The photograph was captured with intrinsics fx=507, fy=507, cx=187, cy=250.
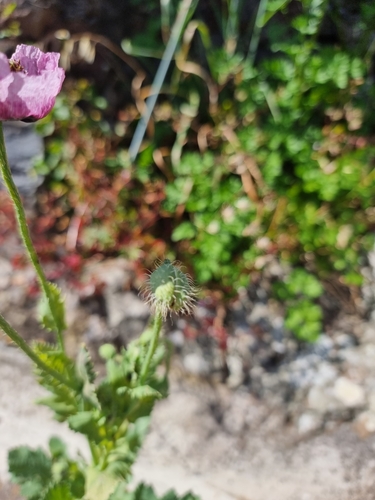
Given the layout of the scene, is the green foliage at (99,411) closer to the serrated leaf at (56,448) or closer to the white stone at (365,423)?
the serrated leaf at (56,448)

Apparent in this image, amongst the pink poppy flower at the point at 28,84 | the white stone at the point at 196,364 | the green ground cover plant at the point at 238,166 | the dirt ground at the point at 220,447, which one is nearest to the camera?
the pink poppy flower at the point at 28,84

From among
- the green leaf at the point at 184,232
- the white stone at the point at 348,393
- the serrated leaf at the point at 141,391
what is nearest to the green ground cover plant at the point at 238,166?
the green leaf at the point at 184,232

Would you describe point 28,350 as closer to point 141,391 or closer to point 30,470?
point 141,391

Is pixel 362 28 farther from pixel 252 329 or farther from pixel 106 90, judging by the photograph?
pixel 252 329

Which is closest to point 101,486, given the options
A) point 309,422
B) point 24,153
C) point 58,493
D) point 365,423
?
point 58,493

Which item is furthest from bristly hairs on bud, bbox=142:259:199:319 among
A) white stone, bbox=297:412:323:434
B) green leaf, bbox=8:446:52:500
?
white stone, bbox=297:412:323:434

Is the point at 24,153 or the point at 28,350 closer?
the point at 28,350
